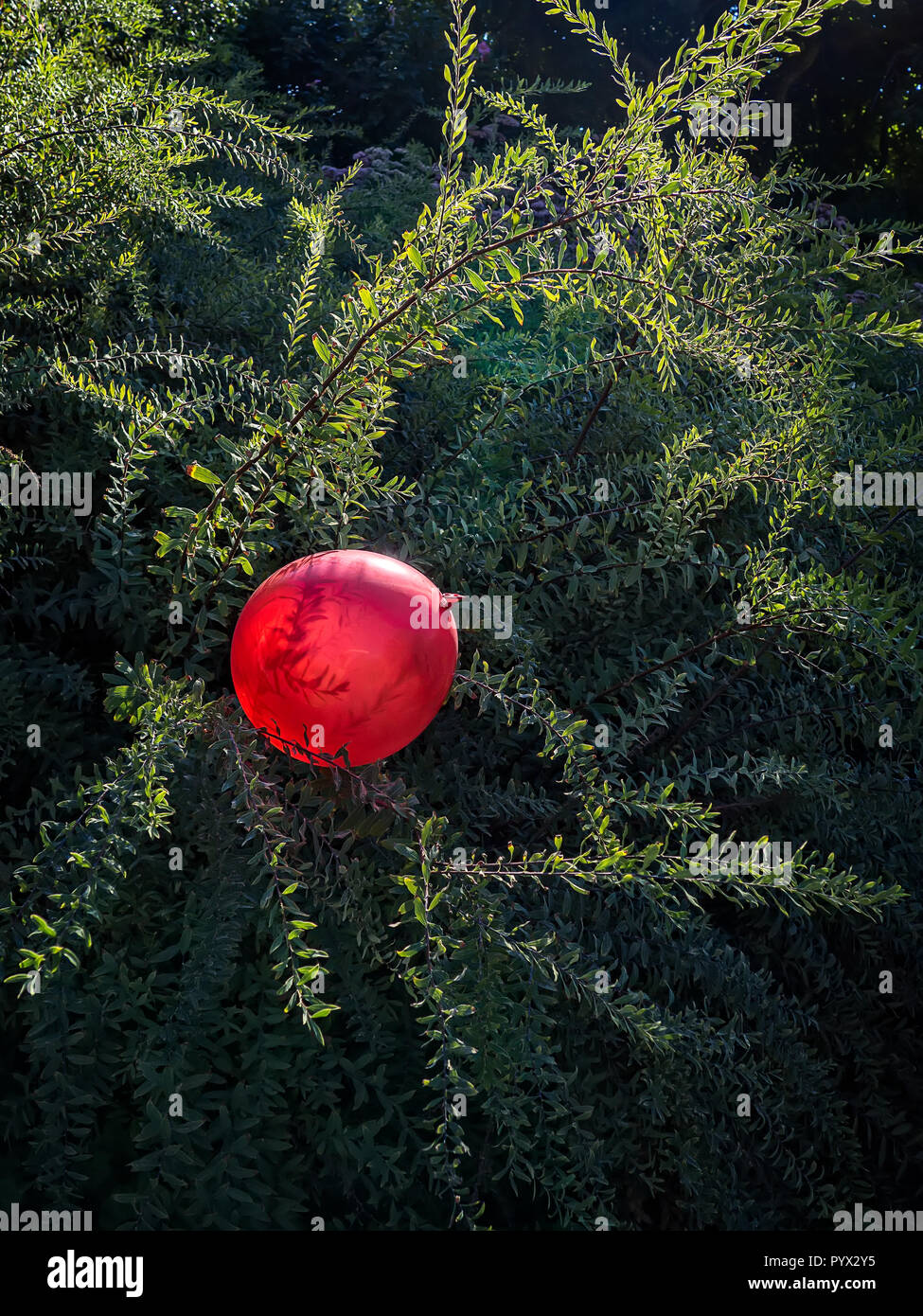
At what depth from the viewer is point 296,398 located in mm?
1342

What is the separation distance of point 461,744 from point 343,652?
2.00ft

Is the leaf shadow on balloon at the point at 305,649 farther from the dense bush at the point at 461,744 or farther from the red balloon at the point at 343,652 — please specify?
the dense bush at the point at 461,744

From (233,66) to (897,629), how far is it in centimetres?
482

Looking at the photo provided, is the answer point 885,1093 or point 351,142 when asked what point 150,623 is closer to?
point 885,1093

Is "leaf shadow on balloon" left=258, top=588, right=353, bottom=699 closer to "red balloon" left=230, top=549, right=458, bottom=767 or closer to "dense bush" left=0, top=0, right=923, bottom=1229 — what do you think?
"red balloon" left=230, top=549, right=458, bottom=767

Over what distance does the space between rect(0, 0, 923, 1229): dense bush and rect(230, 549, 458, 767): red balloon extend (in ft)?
0.32

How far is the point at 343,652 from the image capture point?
1.28 metres

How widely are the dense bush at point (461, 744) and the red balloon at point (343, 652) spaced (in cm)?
10

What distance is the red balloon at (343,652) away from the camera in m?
1.29

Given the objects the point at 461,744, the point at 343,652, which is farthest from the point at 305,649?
the point at 461,744

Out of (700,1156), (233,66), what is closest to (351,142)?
(233,66)

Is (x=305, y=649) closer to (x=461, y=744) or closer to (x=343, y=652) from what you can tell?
(x=343, y=652)

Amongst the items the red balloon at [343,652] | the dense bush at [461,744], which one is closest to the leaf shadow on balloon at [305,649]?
the red balloon at [343,652]

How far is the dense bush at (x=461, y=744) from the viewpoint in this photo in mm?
1293
